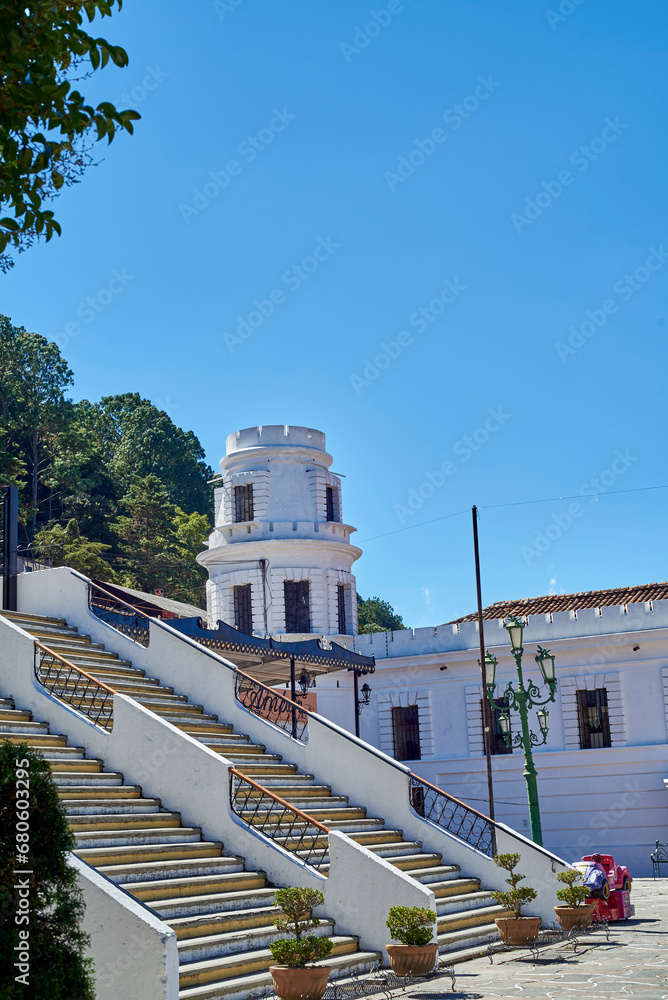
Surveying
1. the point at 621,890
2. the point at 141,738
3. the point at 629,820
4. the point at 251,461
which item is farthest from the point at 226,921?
the point at 251,461

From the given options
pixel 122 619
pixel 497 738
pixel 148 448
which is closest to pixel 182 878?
pixel 122 619

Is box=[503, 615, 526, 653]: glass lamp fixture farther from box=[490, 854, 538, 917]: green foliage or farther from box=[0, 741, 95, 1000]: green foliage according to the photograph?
box=[0, 741, 95, 1000]: green foliage

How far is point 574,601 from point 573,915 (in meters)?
21.7

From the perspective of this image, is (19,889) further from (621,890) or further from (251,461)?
(251,461)

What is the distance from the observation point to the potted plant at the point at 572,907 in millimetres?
15570

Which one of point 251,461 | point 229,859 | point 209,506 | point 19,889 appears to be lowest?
point 229,859

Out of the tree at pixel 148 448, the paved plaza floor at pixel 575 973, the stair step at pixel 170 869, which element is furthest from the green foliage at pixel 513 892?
the tree at pixel 148 448

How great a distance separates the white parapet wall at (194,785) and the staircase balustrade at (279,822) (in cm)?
30

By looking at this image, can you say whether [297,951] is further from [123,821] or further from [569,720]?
[569,720]

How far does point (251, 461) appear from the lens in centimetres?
4350

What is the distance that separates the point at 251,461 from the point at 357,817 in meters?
28.0

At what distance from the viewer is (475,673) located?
34.3 meters

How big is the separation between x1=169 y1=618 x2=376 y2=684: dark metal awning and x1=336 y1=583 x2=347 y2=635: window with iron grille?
52.9 ft

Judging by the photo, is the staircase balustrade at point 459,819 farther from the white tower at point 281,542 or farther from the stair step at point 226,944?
the white tower at point 281,542
